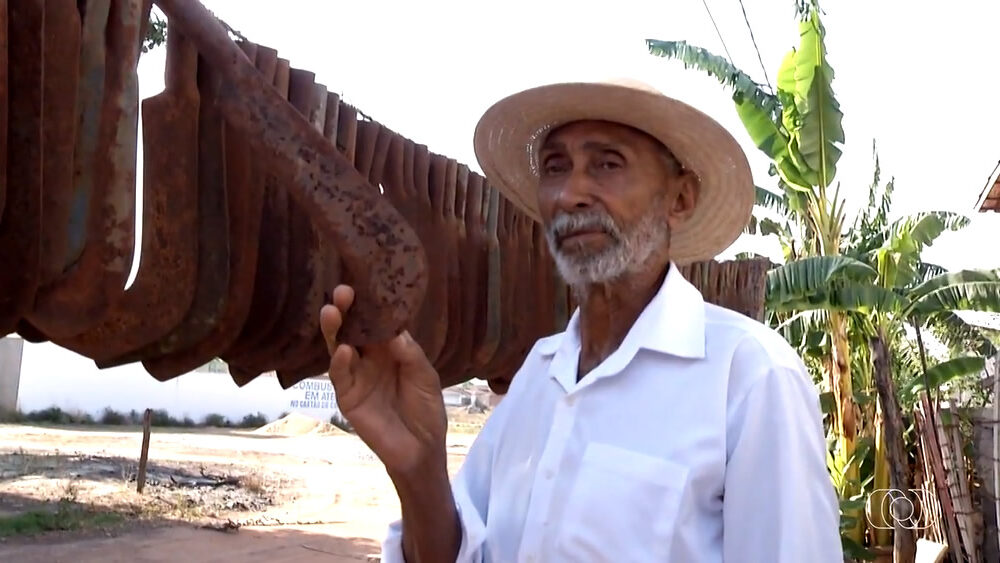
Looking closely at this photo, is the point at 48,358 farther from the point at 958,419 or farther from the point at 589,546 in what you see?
the point at 589,546

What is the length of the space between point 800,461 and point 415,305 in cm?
54

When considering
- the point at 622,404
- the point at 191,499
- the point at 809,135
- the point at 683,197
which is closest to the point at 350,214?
the point at 622,404

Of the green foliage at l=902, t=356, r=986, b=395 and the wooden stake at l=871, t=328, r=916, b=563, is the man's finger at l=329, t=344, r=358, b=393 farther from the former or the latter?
the green foliage at l=902, t=356, r=986, b=395

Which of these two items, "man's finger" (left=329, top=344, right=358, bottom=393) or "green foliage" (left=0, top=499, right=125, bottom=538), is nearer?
"man's finger" (left=329, top=344, right=358, bottom=393)

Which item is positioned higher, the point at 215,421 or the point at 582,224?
the point at 215,421

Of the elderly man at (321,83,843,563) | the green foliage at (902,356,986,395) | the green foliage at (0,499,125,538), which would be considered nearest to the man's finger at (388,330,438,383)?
the elderly man at (321,83,843,563)

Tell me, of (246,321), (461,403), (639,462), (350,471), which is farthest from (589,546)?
(461,403)

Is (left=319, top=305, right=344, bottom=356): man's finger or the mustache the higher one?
the mustache

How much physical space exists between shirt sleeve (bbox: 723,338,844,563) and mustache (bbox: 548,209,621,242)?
0.38 m

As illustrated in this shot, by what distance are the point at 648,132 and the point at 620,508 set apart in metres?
0.68

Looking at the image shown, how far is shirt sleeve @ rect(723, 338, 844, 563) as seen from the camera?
1.17 meters

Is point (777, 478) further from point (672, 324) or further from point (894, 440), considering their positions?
point (894, 440)

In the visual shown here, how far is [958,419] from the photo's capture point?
8.83 metres

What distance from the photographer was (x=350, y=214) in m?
1.14
